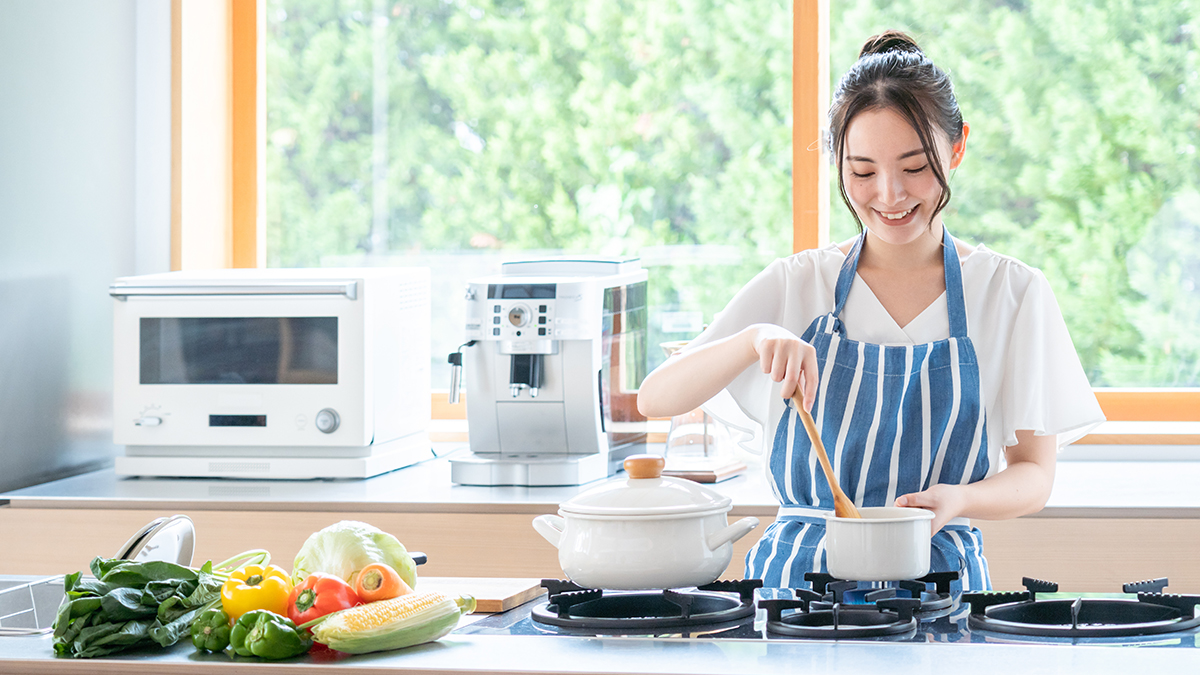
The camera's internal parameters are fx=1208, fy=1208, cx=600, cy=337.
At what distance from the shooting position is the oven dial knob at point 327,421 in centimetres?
228

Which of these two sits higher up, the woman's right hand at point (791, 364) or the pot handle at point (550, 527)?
the woman's right hand at point (791, 364)

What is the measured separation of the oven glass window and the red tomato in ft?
4.45

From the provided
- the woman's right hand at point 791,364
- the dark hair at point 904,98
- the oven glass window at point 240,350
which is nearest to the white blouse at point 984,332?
the dark hair at point 904,98

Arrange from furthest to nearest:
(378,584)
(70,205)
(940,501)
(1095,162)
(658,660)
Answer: (1095,162)
(70,205)
(940,501)
(378,584)
(658,660)

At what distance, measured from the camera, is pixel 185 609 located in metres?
0.98

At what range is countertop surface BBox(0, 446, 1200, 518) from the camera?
1995mm

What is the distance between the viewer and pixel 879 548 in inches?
39.5

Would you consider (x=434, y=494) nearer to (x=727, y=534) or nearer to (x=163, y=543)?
(x=163, y=543)

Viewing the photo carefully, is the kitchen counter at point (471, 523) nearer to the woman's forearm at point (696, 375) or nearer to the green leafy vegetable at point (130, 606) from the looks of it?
the woman's forearm at point (696, 375)

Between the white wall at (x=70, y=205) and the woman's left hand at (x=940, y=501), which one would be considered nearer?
the woman's left hand at (x=940, y=501)

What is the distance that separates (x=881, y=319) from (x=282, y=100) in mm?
1997

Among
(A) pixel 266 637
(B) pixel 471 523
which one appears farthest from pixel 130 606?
(B) pixel 471 523

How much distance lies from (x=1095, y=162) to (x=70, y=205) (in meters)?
2.18

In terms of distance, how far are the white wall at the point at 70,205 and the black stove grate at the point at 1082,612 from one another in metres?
1.96
